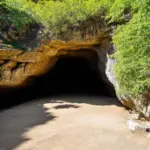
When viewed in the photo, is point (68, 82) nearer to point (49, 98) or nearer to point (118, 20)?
point (49, 98)

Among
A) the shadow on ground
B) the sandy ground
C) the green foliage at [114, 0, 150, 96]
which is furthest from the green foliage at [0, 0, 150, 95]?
the shadow on ground

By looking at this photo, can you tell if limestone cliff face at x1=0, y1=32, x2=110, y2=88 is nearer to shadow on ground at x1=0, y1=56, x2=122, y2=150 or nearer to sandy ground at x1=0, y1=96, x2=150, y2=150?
shadow on ground at x1=0, y1=56, x2=122, y2=150

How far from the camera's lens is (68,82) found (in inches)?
698

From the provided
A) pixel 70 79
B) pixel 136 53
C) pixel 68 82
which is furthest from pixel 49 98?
pixel 136 53

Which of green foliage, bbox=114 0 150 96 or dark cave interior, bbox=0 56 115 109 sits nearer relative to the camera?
green foliage, bbox=114 0 150 96

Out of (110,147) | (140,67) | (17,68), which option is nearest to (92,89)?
(17,68)

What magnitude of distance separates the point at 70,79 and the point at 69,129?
11.0 metres

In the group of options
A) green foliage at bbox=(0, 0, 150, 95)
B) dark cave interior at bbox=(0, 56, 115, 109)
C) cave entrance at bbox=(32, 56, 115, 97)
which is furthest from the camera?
cave entrance at bbox=(32, 56, 115, 97)

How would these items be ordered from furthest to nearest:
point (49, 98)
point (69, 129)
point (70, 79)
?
point (70, 79) → point (49, 98) → point (69, 129)

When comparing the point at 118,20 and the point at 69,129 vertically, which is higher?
the point at 118,20

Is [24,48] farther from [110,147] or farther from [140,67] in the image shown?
[110,147]

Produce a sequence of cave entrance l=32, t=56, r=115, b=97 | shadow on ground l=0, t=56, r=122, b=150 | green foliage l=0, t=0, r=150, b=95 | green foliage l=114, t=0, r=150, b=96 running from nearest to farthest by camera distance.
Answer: green foliage l=114, t=0, r=150, b=96 < green foliage l=0, t=0, r=150, b=95 < shadow on ground l=0, t=56, r=122, b=150 < cave entrance l=32, t=56, r=115, b=97

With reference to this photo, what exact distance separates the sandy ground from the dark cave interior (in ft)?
14.4

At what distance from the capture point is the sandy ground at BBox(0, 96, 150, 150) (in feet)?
19.2
